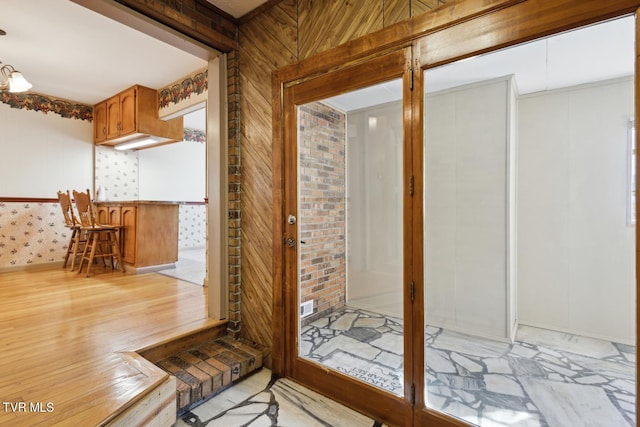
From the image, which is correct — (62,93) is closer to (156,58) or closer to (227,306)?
(156,58)

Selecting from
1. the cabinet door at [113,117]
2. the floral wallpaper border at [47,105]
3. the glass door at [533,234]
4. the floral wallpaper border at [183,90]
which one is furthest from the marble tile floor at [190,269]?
the glass door at [533,234]

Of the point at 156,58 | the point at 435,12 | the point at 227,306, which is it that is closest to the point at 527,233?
the point at 435,12

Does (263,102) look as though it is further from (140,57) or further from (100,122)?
(100,122)

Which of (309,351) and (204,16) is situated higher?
(204,16)

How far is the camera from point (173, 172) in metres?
5.91

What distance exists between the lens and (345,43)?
177 cm

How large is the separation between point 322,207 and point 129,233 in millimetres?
2998

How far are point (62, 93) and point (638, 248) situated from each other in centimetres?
606

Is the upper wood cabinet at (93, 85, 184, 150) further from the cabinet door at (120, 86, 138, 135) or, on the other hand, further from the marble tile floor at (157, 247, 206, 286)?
the marble tile floor at (157, 247, 206, 286)

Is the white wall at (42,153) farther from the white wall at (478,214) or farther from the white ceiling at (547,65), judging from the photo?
the white wall at (478,214)

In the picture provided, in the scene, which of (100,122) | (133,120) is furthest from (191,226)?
(133,120)

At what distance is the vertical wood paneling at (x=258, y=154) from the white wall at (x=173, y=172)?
13.2 ft

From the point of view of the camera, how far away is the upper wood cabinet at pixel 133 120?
13.3ft

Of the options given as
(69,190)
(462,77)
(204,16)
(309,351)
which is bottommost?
(309,351)
